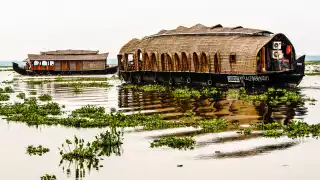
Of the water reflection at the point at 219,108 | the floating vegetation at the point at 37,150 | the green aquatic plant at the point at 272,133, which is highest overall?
the water reflection at the point at 219,108

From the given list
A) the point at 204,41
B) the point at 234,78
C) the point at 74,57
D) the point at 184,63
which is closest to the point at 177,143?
the point at 234,78

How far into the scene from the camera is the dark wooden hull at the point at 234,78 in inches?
1385

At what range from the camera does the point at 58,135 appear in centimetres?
1802

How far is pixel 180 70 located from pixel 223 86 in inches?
213

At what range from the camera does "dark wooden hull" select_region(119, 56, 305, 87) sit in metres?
35.2

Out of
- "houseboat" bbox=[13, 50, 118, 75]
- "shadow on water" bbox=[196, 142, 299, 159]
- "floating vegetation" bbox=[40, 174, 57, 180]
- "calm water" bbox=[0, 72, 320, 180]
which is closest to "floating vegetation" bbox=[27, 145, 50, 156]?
"calm water" bbox=[0, 72, 320, 180]

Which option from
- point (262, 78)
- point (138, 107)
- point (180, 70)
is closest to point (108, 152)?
point (138, 107)

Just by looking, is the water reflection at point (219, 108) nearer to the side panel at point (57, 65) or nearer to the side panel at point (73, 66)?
the side panel at point (73, 66)

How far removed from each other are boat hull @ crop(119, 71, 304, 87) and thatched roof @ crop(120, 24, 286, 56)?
180 centimetres

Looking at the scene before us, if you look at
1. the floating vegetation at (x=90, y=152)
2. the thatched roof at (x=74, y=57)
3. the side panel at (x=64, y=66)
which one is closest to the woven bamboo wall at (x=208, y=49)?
the floating vegetation at (x=90, y=152)

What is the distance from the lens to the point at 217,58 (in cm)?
3775

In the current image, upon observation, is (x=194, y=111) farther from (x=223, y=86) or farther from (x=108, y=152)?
(x=223, y=86)

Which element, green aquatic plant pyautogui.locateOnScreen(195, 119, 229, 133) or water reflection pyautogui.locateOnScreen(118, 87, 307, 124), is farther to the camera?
water reflection pyautogui.locateOnScreen(118, 87, 307, 124)

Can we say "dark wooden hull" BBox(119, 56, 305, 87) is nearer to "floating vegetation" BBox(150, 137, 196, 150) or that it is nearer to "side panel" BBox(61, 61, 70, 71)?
"floating vegetation" BBox(150, 137, 196, 150)
